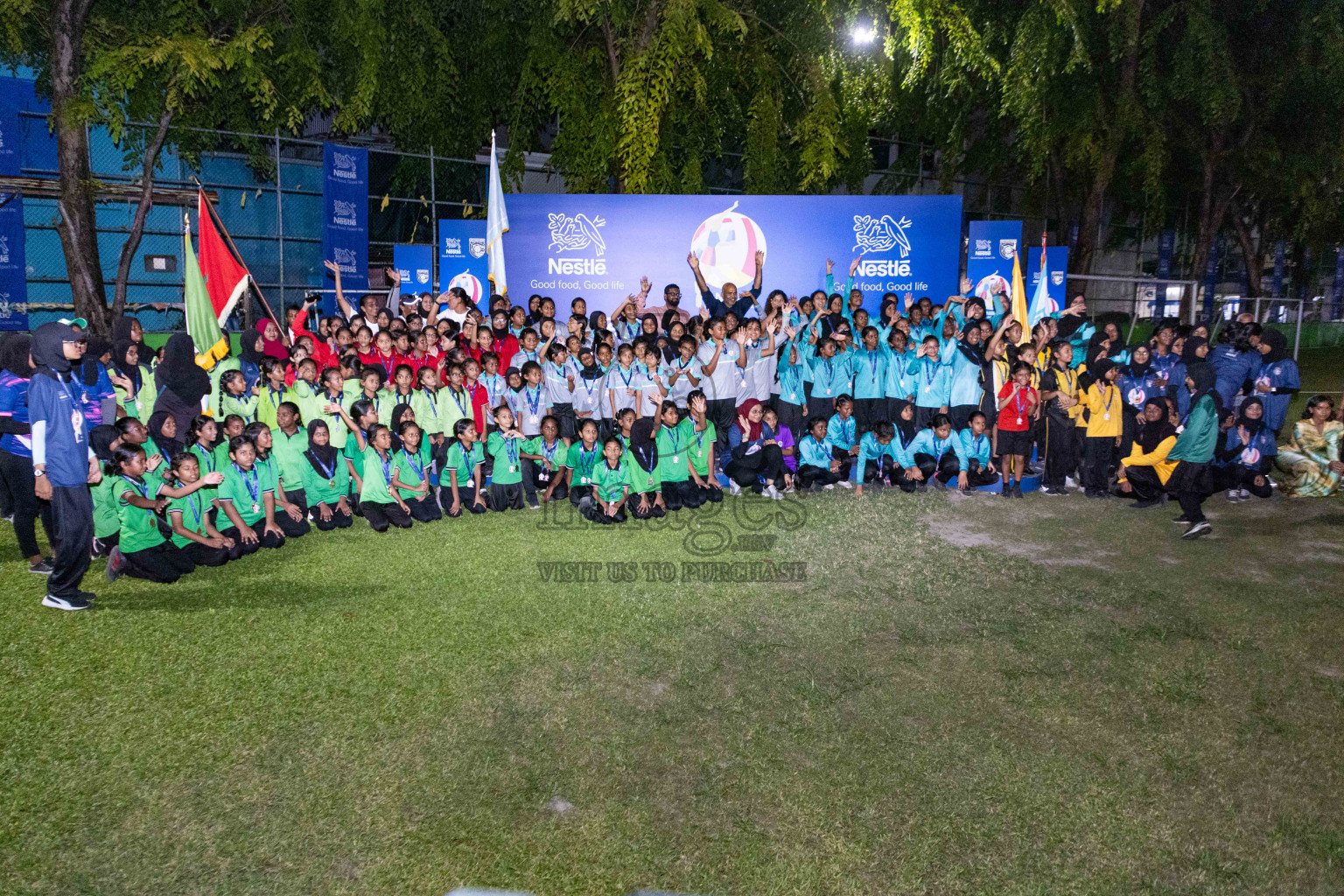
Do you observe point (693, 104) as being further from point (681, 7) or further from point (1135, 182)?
point (1135, 182)

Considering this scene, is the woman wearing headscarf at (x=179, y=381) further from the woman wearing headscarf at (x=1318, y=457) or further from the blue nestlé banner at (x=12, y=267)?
the woman wearing headscarf at (x=1318, y=457)

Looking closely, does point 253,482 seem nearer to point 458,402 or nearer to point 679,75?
point 458,402

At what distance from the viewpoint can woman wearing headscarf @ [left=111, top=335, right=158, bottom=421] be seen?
28.2 feet

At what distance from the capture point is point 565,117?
1415 centimetres

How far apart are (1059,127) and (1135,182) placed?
24.2 ft

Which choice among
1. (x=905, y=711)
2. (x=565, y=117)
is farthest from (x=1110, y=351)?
(x=565, y=117)

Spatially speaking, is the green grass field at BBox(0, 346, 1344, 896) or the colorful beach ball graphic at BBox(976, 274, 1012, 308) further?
the colorful beach ball graphic at BBox(976, 274, 1012, 308)

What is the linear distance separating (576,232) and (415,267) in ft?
10.6

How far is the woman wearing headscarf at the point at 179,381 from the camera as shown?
859 centimetres

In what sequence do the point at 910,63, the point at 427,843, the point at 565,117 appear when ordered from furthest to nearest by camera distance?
the point at 910,63 < the point at 565,117 < the point at 427,843

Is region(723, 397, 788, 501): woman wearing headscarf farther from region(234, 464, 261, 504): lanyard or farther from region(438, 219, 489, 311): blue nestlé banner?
region(438, 219, 489, 311): blue nestlé banner

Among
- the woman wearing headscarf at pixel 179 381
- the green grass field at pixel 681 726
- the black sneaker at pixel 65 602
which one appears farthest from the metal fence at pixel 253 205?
the green grass field at pixel 681 726

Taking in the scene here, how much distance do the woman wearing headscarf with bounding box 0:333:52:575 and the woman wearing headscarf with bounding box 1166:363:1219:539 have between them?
29.7ft

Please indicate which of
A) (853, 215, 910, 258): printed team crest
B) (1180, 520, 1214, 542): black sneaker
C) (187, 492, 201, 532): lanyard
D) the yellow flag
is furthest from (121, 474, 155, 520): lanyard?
the yellow flag
